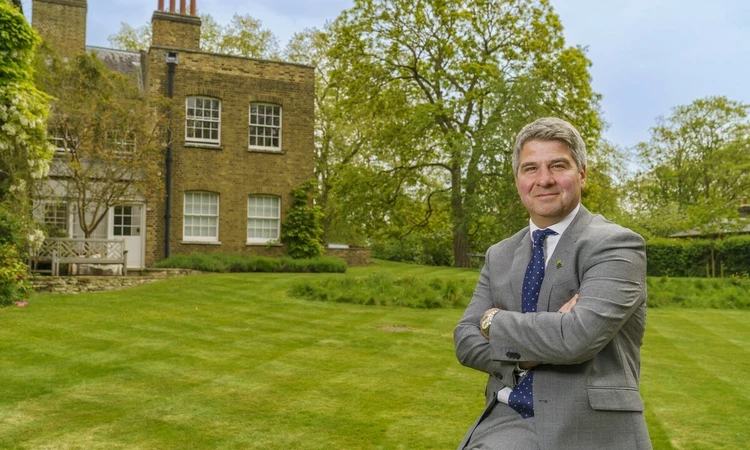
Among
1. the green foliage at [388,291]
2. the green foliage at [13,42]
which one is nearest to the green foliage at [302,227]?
the green foliage at [388,291]

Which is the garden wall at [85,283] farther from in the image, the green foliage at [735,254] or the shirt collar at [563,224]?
the green foliage at [735,254]

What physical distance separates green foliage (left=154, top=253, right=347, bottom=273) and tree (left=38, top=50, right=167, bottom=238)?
9.51ft

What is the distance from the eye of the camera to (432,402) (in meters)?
6.95

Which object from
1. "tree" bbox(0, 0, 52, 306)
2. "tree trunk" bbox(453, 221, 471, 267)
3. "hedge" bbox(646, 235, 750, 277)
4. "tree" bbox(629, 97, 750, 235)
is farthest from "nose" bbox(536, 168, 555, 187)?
"tree" bbox(629, 97, 750, 235)

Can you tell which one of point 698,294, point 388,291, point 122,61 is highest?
point 122,61

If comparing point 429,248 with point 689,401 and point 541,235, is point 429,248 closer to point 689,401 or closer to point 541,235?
point 689,401

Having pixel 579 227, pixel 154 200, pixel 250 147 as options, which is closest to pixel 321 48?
pixel 250 147

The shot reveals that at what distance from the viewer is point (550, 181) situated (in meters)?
2.79

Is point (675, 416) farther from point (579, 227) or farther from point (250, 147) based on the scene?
point (250, 147)

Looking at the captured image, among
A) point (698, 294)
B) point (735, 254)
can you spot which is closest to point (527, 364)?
point (698, 294)

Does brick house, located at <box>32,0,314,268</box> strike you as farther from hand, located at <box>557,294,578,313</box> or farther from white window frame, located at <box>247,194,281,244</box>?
hand, located at <box>557,294,578,313</box>

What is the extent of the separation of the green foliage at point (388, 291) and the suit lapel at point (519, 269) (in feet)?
40.7

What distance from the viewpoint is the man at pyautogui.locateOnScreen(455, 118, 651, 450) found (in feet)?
8.29

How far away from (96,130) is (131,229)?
5.35 metres
